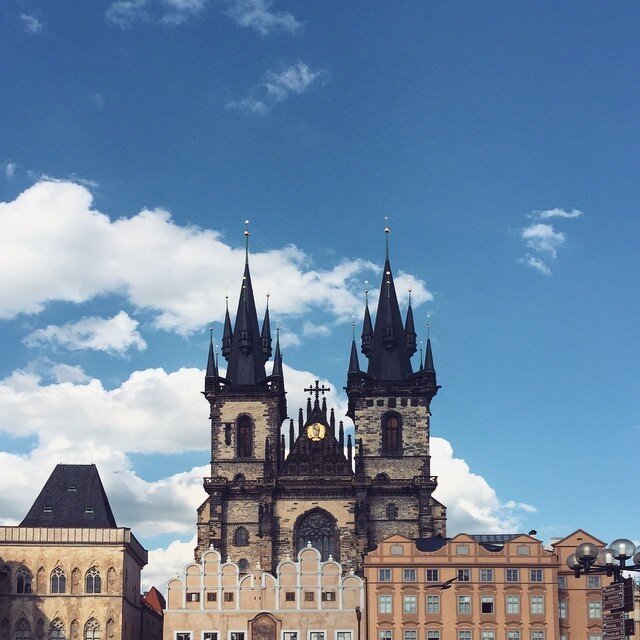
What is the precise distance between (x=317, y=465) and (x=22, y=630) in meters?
29.6

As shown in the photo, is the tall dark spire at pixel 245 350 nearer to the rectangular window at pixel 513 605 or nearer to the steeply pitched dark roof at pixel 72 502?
the steeply pitched dark roof at pixel 72 502

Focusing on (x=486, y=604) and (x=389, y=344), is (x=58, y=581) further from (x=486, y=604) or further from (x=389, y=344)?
(x=389, y=344)

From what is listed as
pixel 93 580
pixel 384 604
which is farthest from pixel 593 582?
pixel 93 580

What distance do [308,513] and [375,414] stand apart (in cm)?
1082

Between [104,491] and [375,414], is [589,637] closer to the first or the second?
[375,414]

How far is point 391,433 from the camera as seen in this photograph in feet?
326

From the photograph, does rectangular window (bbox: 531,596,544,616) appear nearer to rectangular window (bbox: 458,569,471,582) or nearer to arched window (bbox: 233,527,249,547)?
rectangular window (bbox: 458,569,471,582)

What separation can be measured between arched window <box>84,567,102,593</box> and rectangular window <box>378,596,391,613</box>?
20123 mm

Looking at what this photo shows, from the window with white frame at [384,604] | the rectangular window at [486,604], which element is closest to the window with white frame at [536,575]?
the rectangular window at [486,604]

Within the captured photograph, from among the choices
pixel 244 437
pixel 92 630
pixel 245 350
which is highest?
pixel 245 350

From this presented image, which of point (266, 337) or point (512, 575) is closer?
point (512, 575)

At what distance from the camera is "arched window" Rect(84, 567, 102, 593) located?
79975 mm

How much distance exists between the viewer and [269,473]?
316 ft

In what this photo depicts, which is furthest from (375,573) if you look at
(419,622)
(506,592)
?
(506,592)
